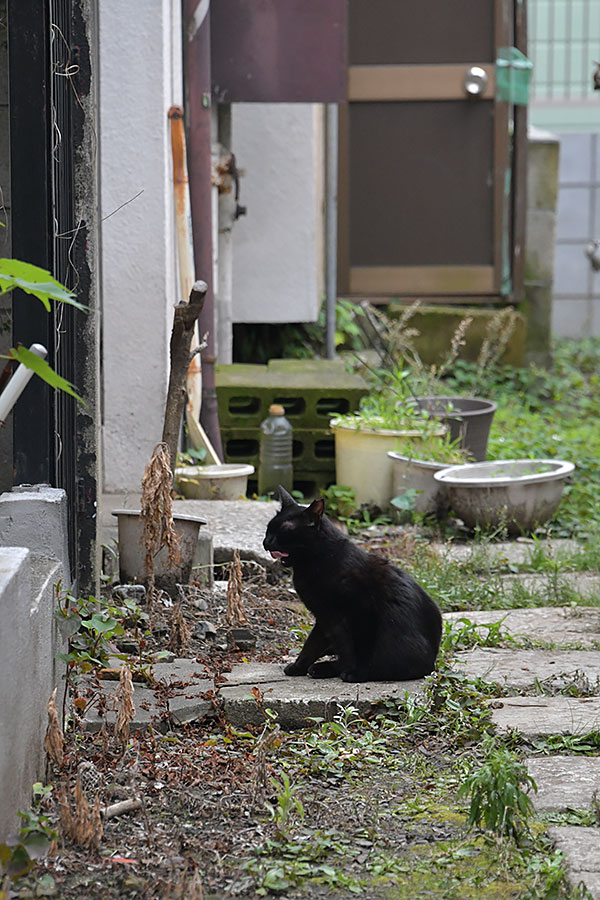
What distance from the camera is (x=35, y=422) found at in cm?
348

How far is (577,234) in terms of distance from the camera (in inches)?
530

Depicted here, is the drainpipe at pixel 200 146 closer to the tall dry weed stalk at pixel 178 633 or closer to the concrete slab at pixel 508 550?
the concrete slab at pixel 508 550

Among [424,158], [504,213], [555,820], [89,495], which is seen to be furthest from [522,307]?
[555,820]

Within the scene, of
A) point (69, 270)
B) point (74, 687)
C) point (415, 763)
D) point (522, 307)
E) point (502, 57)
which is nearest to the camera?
point (415, 763)

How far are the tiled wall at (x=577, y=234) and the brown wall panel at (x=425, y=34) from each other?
341 centimetres

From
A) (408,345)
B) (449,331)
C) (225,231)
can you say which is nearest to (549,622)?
(225,231)

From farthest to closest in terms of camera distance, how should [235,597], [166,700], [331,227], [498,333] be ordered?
[498,333] < [331,227] < [235,597] < [166,700]

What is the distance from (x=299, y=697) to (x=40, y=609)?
972mm

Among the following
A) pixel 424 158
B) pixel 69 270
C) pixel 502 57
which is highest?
pixel 502 57

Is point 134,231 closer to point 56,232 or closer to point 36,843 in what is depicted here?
point 56,232

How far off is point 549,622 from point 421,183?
258 inches

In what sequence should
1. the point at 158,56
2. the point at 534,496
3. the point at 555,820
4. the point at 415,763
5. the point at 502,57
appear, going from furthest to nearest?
1. the point at 502,57
2. the point at 534,496
3. the point at 158,56
4. the point at 415,763
5. the point at 555,820

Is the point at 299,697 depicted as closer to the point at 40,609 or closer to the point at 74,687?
the point at 74,687

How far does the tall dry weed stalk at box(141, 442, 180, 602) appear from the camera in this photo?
3842 millimetres
